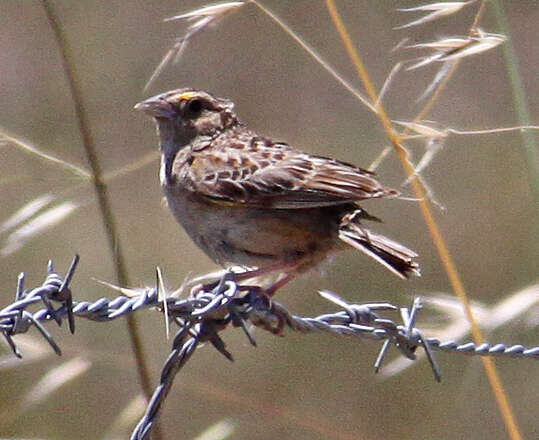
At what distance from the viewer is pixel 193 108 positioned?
601 cm

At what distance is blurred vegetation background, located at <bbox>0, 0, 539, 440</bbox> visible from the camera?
8.50 metres

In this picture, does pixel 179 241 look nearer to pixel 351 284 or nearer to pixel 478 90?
pixel 351 284

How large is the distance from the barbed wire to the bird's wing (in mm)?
693

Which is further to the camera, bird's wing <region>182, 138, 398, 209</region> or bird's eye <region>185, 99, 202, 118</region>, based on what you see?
bird's eye <region>185, 99, 202, 118</region>

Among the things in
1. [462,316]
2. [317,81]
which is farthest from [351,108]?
[462,316]

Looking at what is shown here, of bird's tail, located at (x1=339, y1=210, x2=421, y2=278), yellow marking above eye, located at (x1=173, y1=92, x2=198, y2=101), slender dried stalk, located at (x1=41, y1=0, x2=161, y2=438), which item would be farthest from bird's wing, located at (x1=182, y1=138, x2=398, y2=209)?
slender dried stalk, located at (x1=41, y1=0, x2=161, y2=438)

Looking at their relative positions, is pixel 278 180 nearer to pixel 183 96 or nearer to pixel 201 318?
pixel 183 96

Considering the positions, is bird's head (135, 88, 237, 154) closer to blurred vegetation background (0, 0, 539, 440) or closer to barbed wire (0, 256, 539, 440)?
barbed wire (0, 256, 539, 440)

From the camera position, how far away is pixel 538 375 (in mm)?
8531

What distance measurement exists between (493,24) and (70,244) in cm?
322

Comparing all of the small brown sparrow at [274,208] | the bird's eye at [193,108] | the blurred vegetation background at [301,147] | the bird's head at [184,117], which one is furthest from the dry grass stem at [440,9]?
the blurred vegetation background at [301,147]

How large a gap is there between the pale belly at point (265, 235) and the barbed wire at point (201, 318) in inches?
25.5

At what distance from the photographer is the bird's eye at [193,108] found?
5969 millimetres

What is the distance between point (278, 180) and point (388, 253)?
591mm
